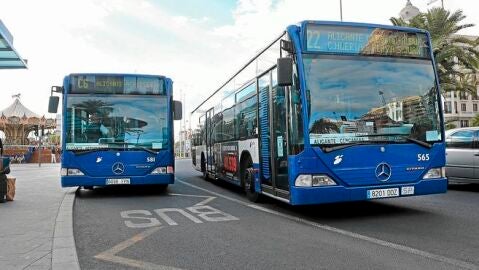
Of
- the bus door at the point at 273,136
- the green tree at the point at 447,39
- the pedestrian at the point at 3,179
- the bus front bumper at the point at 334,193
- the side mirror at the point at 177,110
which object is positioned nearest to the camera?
the bus front bumper at the point at 334,193

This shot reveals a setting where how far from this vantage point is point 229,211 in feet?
28.3

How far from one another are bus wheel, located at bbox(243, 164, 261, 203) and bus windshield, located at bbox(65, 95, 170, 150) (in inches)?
96.3

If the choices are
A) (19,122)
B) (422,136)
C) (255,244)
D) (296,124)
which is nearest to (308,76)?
(296,124)

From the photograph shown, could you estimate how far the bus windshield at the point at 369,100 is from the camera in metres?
6.86

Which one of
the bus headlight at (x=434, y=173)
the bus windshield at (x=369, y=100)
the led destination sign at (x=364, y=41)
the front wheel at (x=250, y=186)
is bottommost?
the front wheel at (x=250, y=186)

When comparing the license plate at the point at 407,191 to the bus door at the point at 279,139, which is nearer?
the license plate at the point at 407,191

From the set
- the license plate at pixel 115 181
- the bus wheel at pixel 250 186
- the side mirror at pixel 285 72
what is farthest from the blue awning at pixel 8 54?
the side mirror at pixel 285 72

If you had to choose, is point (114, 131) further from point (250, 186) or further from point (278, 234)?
point (278, 234)

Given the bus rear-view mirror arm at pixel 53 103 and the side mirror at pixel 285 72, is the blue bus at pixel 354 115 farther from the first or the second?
the bus rear-view mirror arm at pixel 53 103

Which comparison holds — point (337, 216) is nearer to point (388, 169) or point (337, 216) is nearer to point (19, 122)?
point (388, 169)

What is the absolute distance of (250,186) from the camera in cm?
966

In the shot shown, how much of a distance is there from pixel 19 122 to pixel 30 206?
132 ft

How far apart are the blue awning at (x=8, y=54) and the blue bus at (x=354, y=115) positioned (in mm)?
13656

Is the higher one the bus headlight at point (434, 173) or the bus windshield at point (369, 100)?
the bus windshield at point (369, 100)
